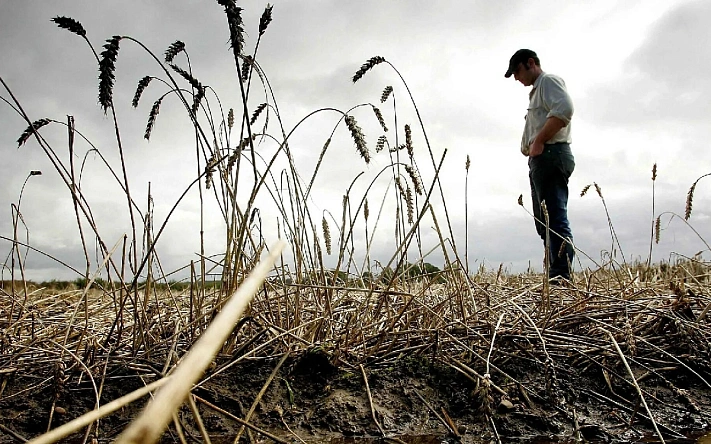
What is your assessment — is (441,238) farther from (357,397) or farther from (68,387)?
(68,387)

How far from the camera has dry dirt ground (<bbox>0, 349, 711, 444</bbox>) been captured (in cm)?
140

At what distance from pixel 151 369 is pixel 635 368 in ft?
4.93

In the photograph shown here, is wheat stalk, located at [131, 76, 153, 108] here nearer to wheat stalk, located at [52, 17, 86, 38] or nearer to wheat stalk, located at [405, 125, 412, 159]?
wheat stalk, located at [52, 17, 86, 38]

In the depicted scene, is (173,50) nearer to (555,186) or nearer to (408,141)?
(408,141)

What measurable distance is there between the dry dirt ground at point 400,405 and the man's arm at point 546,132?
2271 millimetres

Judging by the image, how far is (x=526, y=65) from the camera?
13.2 feet

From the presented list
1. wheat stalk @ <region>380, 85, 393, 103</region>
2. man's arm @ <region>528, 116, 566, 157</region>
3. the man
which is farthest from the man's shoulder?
wheat stalk @ <region>380, 85, 393, 103</region>

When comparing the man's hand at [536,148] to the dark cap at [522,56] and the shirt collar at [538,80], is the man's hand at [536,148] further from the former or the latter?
the dark cap at [522,56]

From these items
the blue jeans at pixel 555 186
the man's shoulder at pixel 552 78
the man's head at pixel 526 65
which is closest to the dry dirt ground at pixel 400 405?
the blue jeans at pixel 555 186

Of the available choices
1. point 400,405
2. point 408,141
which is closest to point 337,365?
point 400,405

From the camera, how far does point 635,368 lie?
1775mm

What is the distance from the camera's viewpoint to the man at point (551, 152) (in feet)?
12.1

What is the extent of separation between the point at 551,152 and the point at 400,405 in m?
2.77

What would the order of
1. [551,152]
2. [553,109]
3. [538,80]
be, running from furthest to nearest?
[538,80]
[551,152]
[553,109]
